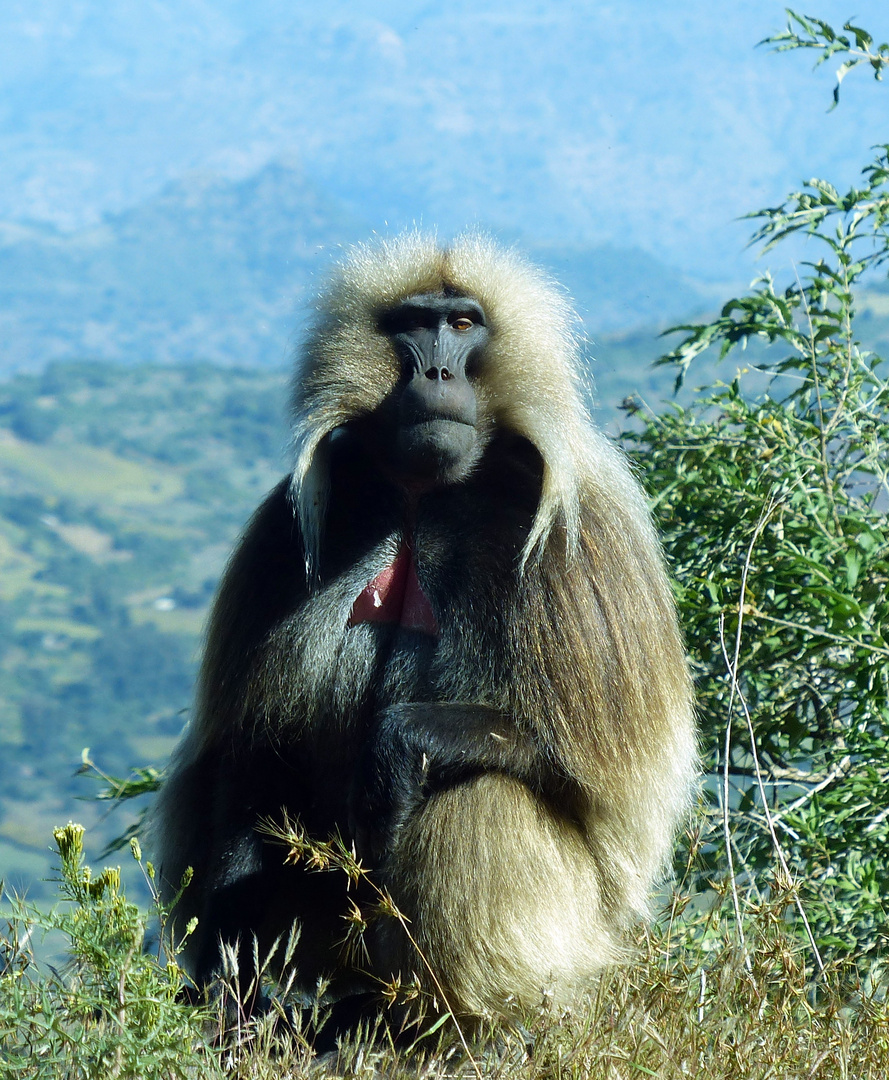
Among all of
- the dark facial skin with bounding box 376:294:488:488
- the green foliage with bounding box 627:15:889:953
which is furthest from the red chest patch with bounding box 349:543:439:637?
the green foliage with bounding box 627:15:889:953

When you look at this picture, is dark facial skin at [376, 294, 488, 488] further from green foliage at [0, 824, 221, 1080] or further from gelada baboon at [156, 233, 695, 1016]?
green foliage at [0, 824, 221, 1080]

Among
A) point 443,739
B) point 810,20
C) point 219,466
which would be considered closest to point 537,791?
point 443,739

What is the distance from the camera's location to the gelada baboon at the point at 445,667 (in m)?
3.15

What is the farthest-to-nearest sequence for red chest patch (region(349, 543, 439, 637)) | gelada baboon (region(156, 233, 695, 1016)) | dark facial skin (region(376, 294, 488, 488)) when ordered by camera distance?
red chest patch (region(349, 543, 439, 637)), dark facial skin (region(376, 294, 488, 488)), gelada baboon (region(156, 233, 695, 1016))

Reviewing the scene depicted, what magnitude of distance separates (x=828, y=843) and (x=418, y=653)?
4.60 feet

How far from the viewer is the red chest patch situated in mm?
3475

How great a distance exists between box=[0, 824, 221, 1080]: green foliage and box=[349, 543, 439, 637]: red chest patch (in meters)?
1.19

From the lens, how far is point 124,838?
4.16 meters

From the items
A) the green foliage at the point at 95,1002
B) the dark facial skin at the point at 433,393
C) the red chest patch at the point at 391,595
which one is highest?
the dark facial skin at the point at 433,393

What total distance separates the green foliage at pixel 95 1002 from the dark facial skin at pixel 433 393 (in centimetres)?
134

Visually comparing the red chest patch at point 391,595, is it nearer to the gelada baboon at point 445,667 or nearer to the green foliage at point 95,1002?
the gelada baboon at point 445,667

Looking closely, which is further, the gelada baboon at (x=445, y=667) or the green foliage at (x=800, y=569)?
the green foliage at (x=800, y=569)

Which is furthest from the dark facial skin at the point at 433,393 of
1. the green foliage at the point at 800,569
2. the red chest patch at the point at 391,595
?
the green foliage at the point at 800,569

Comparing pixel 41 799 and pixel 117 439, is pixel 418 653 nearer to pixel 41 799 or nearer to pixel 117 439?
pixel 41 799
